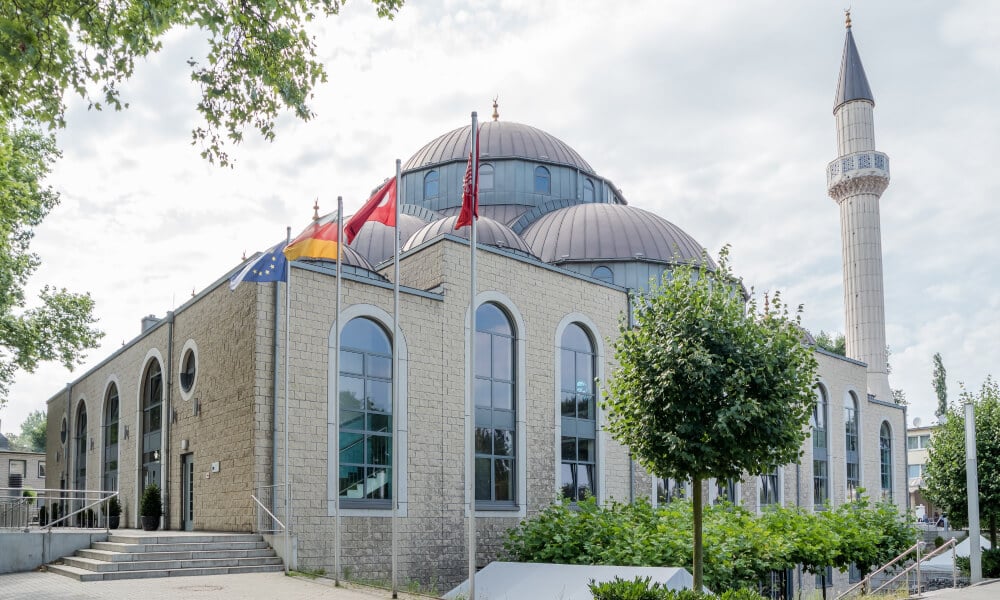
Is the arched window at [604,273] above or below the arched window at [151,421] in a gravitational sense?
above

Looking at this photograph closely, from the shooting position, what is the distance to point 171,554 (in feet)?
56.1

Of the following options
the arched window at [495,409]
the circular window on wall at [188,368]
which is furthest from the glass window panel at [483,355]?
the circular window on wall at [188,368]

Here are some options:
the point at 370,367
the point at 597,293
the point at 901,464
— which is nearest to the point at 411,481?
the point at 370,367

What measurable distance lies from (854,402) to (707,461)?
1060 inches

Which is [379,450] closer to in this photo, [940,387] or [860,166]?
[860,166]

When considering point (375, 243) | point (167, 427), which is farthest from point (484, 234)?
point (167, 427)

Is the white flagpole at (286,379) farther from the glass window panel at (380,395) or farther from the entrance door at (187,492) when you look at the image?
the entrance door at (187,492)

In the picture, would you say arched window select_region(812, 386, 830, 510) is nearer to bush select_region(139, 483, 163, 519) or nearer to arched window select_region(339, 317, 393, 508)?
arched window select_region(339, 317, 393, 508)

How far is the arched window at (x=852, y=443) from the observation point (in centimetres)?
3750

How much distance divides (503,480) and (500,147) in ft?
57.1

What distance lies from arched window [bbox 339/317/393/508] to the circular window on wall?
15.0ft

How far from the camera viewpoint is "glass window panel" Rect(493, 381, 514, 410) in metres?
23.5

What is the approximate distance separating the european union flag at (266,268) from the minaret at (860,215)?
3396 cm

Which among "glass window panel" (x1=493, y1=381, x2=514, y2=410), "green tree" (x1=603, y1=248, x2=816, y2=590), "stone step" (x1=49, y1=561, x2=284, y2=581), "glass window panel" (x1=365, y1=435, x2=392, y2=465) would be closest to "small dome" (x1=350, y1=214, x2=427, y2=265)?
"glass window panel" (x1=493, y1=381, x2=514, y2=410)
